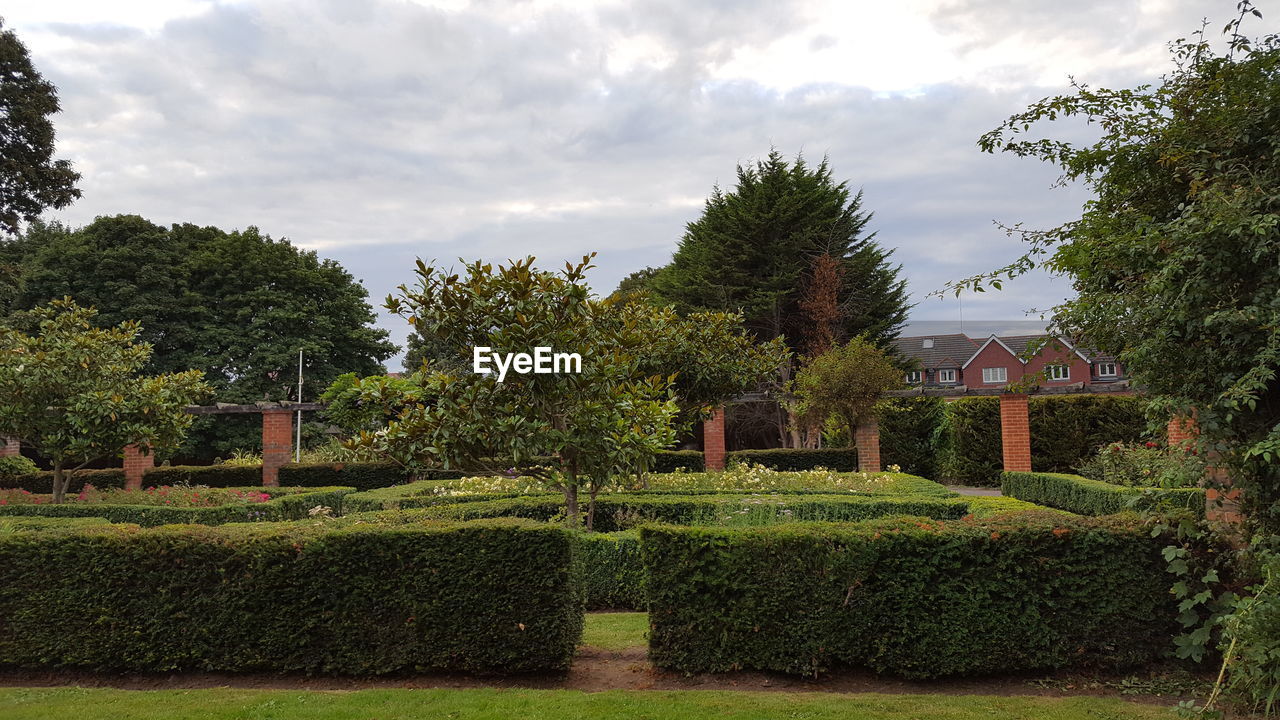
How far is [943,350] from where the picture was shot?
52438 millimetres

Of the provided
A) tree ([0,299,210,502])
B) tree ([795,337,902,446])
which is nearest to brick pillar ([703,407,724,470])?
tree ([795,337,902,446])

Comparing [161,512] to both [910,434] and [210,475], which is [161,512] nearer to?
[210,475]

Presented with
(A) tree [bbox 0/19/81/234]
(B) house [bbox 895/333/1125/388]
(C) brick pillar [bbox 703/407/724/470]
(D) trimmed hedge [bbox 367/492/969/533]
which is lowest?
(D) trimmed hedge [bbox 367/492/969/533]

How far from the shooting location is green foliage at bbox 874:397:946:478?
20.7 meters

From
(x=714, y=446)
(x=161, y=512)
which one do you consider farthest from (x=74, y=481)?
(x=714, y=446)

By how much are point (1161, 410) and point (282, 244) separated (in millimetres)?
30374

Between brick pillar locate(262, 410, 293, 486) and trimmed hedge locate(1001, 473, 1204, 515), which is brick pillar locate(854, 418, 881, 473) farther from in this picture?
brick pillar locate(262, 410, 293, 486)

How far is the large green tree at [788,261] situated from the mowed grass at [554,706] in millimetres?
22556

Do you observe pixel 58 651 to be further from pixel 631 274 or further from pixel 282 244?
pixel 631 274

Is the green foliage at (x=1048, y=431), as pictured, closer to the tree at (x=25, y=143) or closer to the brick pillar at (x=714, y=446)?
the brick pillar at (x=714, y=446)

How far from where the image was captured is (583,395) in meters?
7.91

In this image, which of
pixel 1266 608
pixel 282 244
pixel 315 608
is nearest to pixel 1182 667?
pixel 1266 608

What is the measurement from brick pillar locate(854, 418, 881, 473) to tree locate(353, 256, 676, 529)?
33.5 feet

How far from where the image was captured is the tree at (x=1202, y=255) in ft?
14.9
